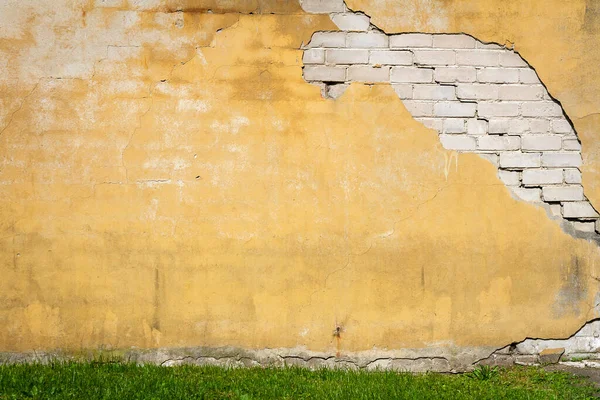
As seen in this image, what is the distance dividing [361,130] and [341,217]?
719mm

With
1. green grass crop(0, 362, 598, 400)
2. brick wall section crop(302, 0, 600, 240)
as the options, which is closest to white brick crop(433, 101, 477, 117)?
brick wall section crop(302, 0, 600, 240)

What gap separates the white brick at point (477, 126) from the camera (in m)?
5.29

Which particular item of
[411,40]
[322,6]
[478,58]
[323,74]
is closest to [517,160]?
[478,58]

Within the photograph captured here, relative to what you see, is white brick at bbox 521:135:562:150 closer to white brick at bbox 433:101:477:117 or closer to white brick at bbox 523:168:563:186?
white brick at bbox 523:168:563:186

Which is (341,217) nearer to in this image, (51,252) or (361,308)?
(361,308)

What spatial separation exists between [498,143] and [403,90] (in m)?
0.89

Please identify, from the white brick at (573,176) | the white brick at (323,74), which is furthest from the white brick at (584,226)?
the white brick at (323,74)

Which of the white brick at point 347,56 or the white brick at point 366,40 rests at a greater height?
the white brick at point 366,40

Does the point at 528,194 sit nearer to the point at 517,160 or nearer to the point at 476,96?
the point at 517,160

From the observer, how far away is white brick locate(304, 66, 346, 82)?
5234 millimetres

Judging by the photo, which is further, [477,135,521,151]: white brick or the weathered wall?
[477,135,521,151]: white brick

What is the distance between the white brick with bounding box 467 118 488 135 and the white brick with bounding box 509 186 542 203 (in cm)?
51

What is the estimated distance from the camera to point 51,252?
5113mm

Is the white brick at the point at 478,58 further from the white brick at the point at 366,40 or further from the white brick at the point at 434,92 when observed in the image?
the white brick at the point at 366,40
